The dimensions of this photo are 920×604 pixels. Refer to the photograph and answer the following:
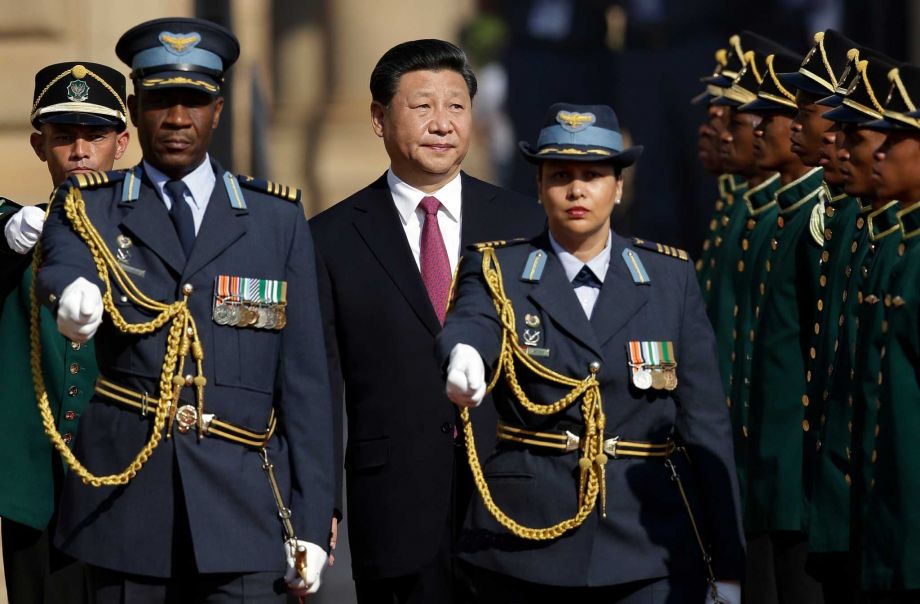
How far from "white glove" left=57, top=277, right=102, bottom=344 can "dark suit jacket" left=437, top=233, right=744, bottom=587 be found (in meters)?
0.94

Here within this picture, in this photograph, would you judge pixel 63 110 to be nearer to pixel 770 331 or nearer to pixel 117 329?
pixel 117 329

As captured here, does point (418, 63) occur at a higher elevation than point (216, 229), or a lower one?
higher

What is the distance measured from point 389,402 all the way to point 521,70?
1103 cm

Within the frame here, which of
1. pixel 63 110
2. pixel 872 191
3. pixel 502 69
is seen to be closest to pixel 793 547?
pixel 872 191

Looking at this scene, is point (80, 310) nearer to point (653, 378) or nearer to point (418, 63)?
point (653, 378)

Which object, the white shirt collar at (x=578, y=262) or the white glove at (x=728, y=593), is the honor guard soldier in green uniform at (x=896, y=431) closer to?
the white glove at (x=728, y=593)

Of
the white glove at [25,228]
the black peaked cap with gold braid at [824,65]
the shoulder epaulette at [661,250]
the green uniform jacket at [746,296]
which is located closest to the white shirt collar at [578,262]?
the shoulder epaulette at [661,250]

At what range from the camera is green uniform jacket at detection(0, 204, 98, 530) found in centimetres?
721

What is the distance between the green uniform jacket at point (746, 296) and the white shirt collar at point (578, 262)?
8.60ft

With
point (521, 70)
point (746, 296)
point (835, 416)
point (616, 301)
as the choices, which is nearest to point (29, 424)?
point (616, 301)

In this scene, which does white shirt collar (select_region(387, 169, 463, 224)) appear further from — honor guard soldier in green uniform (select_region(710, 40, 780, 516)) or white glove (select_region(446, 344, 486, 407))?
honor guard soldier in green uniform (select_region(710, 40, 780, 516))

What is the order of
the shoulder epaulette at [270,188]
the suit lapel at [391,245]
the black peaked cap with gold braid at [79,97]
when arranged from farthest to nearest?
the black peaked cap with gold braid at [79,97]
the suit lapel at [391,245]
the shoulder epaulette at [270,188]

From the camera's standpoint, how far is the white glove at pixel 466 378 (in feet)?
19.1

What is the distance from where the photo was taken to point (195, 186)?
20.7 ft
